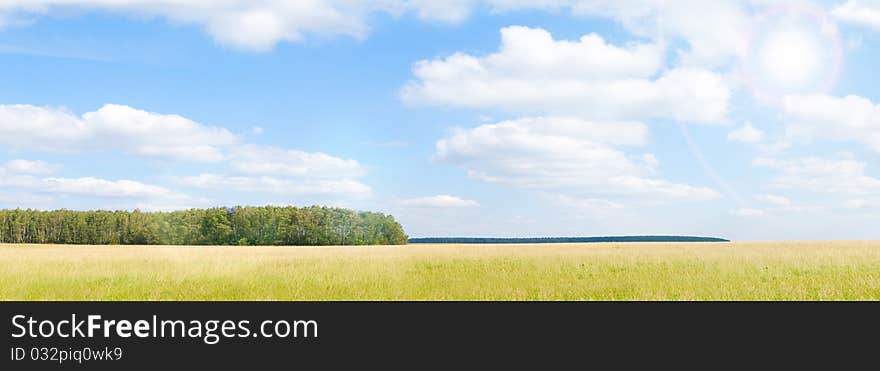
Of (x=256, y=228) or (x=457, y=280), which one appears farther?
(x=256, y=228)

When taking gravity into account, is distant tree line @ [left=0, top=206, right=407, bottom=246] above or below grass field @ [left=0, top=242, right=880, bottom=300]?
above

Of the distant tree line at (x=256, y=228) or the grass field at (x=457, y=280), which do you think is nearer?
the grass field at (x=457, y=280)

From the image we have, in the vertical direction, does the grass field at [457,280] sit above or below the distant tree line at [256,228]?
below

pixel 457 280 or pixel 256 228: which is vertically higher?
pixel 256 228

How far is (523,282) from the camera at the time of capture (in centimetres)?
1603

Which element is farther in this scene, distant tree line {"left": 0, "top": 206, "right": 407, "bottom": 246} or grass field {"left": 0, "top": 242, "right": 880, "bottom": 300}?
distant tree line {"left": 0, "top": 206, "right": 407, "bottom": 246}

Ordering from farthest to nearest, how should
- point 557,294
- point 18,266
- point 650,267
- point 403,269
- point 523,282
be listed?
point 18,266 → point 650,267 → point 403,269 → point 523,282 → point 557,294

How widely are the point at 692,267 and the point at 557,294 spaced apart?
8.76m
